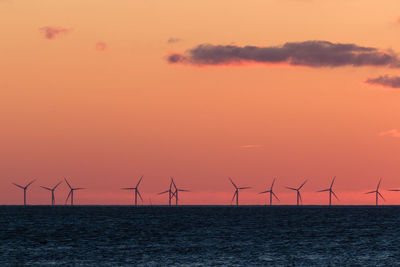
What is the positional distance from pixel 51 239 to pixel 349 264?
213 feet

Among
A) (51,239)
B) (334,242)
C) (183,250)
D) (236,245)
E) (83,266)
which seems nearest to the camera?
(83,266)

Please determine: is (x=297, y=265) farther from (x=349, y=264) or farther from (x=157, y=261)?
(x=157, y=261)

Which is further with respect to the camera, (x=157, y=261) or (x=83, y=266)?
(x=157, y=261)

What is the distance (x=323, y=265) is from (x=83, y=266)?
89.6 ft

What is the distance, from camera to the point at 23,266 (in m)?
87.8

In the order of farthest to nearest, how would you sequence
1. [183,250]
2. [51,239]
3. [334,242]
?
[51,239] < [334,242] < [183,250]

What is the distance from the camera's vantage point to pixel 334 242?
129m

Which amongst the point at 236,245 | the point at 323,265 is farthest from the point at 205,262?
the point at 236,245

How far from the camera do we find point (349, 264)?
90562 mm

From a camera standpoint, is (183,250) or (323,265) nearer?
(323,265)

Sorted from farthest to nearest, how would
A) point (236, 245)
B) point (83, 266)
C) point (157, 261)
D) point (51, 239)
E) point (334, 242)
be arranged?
point (51, 239), point (334, 242), point (236, 245), point (157, 261), point (83, 266)

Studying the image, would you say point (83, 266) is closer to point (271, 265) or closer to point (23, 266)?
point (23, 266)

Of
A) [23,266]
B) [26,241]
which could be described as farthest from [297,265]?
[26,241]

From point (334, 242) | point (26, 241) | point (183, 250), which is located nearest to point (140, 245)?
point (183, 250)
